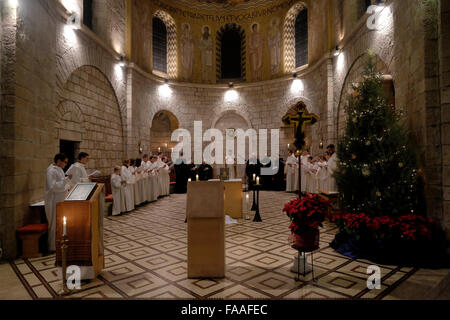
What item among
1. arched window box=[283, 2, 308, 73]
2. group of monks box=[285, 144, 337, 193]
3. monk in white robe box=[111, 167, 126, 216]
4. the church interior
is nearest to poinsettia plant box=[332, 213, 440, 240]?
the church interior

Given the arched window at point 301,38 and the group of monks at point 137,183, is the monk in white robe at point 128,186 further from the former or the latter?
the arched window at point 301,38

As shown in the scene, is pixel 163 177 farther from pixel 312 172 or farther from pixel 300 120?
pixel 300 120

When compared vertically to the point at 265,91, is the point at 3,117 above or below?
below

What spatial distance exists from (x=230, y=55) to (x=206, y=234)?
14297 mm

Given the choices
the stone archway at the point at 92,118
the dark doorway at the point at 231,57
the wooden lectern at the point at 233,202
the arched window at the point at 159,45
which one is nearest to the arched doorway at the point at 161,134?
the arched window at the point at 159,45

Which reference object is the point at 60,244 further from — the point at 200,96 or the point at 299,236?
the point at 200,96

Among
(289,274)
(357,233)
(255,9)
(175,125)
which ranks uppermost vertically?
(255,9)

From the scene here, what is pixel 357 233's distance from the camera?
4488mm

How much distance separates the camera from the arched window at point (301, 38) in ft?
45.4

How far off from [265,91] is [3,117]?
12.1 metres

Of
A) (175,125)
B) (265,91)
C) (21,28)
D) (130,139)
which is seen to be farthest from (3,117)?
(265,91)

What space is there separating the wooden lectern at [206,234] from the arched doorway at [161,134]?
13.0 m

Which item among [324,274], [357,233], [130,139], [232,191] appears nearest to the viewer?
[324,274]

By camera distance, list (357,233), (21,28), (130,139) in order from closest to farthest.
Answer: (357,233) < (21,28) < (130,139)
